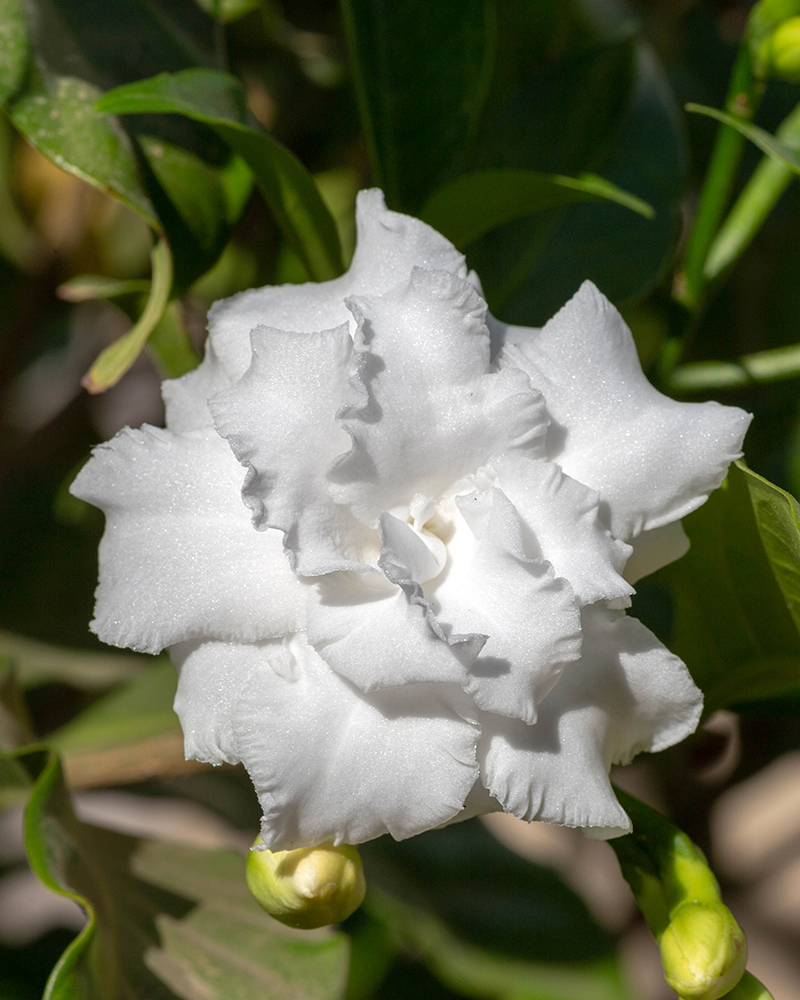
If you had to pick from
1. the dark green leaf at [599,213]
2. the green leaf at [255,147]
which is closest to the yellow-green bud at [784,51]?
the dark green leaf at [599,213]

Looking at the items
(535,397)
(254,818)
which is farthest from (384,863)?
(535,397)

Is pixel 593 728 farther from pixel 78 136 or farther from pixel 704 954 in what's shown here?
pixel 78 136

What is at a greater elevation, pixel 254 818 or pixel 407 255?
pixel 407 255

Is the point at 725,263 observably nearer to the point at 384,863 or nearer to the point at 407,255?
the point at 407,255

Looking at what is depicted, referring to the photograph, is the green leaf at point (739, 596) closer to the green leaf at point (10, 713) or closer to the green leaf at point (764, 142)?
the green leaf at point (764, 142)

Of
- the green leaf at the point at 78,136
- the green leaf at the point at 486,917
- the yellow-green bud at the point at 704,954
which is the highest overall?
the green leaf at the point at 78,136

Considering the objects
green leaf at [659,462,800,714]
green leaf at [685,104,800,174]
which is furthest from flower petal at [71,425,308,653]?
green leaf at [685,104,800,174]
